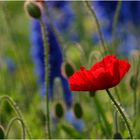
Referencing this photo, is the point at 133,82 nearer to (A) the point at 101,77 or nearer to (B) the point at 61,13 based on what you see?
(A) the point at 101,77

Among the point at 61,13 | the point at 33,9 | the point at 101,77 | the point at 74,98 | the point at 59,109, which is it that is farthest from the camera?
the point at 61,13

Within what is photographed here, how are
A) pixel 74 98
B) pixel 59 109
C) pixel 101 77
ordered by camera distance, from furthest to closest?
pixel 74 98, pixel 59 109, pixel 101 77

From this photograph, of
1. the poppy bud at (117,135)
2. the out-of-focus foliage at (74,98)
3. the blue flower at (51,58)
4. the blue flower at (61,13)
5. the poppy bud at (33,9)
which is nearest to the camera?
the poppy bud at (117,135)

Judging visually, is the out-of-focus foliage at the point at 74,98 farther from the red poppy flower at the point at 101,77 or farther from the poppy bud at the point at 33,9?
the red poppy flower at the point at 101,77

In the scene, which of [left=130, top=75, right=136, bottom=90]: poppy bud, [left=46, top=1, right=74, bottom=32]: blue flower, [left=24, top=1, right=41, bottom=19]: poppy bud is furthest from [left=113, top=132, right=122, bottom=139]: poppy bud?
[left=46, top=1, right=74, bottom=32]: blue flower

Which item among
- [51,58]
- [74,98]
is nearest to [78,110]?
[74,98]

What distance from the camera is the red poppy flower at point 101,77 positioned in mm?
1505

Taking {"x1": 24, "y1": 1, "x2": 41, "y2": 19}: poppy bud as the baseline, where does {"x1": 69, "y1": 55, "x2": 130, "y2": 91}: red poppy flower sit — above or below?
below

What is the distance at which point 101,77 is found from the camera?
152 centimetres

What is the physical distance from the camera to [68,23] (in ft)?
13.5

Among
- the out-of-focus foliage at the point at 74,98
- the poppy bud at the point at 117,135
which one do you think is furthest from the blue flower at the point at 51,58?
the poppy bud at the point at 117,135

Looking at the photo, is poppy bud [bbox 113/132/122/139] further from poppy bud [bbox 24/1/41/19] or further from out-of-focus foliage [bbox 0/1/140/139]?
poppy bud [bbox 24/1/41/19]

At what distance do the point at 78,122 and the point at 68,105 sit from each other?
35 centimetres

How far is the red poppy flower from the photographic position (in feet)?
4.94
